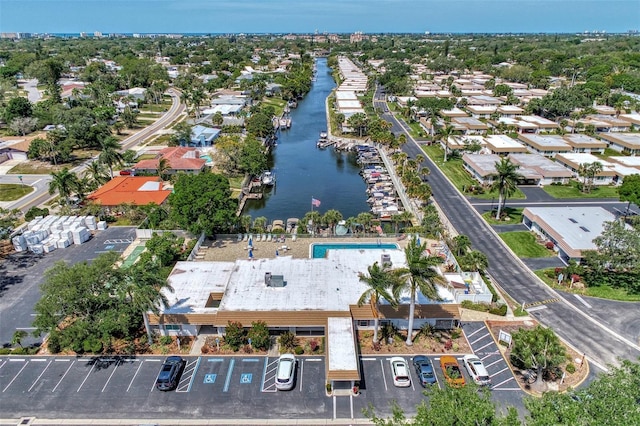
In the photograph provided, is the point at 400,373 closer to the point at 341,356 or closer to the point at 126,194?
the point at 341,356

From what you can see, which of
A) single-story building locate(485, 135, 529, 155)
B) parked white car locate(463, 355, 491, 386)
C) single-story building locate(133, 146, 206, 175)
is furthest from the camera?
single-story building locate(485, 135, 529, 155)

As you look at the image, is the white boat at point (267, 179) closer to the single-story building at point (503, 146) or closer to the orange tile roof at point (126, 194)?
the orange tile roof at point (126, 194)

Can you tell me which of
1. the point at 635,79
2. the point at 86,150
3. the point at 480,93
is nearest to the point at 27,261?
the point at 86,150

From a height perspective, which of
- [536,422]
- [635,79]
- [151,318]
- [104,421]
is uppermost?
[635,79]

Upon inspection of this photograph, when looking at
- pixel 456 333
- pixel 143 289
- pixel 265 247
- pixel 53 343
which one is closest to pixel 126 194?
pixel 265 247

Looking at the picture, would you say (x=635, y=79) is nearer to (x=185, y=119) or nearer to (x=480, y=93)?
(x=480, y=93)

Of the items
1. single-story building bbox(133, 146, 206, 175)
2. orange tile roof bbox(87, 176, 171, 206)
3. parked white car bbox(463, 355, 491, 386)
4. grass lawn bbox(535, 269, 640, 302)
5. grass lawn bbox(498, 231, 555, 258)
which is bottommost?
grass lawn bbox(535, 269, 640, 302)

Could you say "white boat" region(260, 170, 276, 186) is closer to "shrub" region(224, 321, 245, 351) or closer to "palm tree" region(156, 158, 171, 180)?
"palm tree" region(156, 158, 171, 180)

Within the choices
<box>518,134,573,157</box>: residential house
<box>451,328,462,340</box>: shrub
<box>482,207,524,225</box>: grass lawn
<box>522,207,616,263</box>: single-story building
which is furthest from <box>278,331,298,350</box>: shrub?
<box>518,134,573,157</box>: residential house
